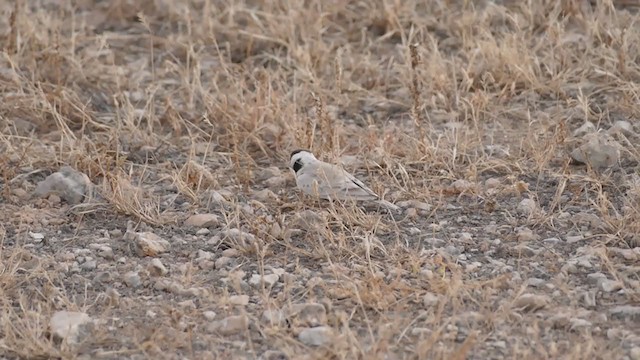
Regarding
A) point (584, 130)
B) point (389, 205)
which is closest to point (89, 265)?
point (389, 205)

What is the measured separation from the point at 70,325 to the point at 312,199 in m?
1.31

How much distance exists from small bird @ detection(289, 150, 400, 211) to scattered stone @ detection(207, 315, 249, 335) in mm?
874

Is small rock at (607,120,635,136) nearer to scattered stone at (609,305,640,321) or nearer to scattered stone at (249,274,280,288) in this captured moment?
scattered stone at (609,305,640,321)

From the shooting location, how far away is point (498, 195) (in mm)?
4820

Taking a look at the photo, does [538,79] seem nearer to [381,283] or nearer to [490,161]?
[490,161]

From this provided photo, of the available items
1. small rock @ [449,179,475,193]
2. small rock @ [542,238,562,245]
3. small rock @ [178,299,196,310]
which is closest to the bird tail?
small rock @ [449,179,475,193]

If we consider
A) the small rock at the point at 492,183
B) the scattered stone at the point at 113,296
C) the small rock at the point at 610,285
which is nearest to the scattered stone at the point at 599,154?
the small rock at the point at 492,183

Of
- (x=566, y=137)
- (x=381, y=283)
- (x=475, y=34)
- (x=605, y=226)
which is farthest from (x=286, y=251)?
(x=475, y=34)

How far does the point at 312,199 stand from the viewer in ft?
15.8

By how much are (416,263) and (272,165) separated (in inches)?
50.9

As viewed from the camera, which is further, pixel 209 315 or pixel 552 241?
pixel 552 241

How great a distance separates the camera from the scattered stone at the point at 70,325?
3779 millimetres

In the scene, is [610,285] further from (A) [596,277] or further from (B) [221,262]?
(B) [221,262]

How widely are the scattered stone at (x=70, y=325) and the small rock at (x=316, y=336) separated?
709mm
